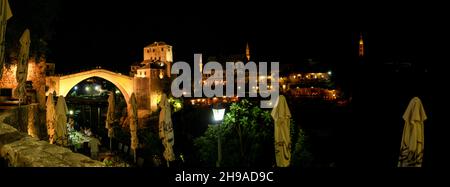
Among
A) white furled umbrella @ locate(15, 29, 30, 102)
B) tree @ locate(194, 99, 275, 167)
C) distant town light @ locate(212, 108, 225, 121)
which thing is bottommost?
tree @ locate(194, 99, 275, 167)

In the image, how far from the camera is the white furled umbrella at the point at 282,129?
7.64m

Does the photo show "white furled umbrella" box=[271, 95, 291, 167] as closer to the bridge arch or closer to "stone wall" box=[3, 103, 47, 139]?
"stone wall" box=[3, 103, 47, 139]

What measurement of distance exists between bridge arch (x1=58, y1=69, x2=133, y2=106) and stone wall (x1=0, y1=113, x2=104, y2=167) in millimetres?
31066

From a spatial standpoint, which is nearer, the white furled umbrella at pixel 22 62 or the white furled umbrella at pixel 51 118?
the white furled umbrella at pixel 22 62

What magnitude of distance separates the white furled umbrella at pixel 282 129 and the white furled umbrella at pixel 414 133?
8.39ft

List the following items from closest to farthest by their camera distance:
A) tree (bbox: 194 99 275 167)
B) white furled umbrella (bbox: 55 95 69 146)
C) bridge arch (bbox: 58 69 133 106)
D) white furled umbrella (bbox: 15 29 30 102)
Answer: white furled umbrella (bbox: 15 29 30 102)
white furled umbrella (bbox: 55 95 69 146)
tree (bbox: 194 99 275 167)
bridge arch (bbox: 58 69 133 106)

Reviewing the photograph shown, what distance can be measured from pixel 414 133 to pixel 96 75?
36.8 meters

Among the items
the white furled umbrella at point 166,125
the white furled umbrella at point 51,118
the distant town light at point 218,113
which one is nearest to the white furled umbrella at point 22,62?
the white furled umbrella at point 51,118

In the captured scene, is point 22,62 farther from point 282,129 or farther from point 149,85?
point 149,85

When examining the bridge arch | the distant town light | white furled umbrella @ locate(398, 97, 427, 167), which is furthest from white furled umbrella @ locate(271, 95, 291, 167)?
the bridge arch

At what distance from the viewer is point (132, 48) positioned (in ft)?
182

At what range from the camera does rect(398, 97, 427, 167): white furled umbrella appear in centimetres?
702

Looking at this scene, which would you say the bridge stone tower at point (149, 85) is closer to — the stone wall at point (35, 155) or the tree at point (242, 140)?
the tree at point (242, 140)

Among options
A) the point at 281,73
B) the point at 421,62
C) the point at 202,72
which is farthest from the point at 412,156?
the point at 281,73
